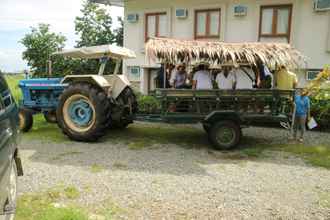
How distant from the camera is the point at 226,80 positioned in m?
Answer: 6.77

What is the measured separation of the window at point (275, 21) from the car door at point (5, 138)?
10.6 metres

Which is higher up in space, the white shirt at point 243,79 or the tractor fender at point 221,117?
the white shirt at point 243,79

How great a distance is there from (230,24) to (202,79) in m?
6.28

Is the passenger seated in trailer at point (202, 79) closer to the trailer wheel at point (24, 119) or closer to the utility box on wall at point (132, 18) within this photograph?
the trailer wheel at point (24, 119)

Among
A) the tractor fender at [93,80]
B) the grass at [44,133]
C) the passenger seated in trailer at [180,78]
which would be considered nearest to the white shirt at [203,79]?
the passenger seated in trailer at [180,78]

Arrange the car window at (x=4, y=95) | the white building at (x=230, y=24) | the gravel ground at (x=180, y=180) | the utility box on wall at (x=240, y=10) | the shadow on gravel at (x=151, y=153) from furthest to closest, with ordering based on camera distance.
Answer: the utility box on wall at (x=240, y=10) < the white building at (x=230, y=24) < the shadow on gravel at (x=151, y=153) < the gravel ground at (x=180, y=180) < the car window at (x=4, y=95)

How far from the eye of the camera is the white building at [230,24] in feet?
35.6

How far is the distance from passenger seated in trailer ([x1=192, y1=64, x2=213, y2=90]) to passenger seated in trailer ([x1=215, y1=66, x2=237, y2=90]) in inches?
10.1

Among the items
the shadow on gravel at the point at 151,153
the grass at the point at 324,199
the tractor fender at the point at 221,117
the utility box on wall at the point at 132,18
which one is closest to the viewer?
the grass at the point at 324,199

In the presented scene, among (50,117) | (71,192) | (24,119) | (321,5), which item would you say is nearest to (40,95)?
(24,119)

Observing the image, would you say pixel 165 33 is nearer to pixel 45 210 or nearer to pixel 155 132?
pixel 155 132

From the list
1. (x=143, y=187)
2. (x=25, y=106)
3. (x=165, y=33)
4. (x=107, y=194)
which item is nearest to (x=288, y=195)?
(x=143, y=187)

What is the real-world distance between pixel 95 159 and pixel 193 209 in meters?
2.62

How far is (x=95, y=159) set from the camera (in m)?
5.51
